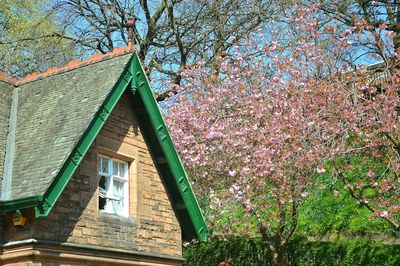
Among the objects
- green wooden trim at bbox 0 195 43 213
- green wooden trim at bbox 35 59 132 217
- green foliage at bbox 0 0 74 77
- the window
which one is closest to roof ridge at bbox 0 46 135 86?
green wooden trim at bbox 35 59 132 217

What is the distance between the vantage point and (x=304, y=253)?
1823 cm

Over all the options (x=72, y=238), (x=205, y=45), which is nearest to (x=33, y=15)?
(x=205, y=45)

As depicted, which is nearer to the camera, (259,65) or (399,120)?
A: (399,120)

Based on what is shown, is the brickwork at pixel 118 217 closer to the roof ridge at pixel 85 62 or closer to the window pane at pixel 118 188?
the window pane at pixel 118 188

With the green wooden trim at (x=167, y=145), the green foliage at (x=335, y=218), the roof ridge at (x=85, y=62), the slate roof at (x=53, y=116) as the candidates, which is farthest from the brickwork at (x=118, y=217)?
the green foliage at (x=335, y=218)

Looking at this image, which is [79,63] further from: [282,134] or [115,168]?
[282,134]

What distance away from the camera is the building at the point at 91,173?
10.3 m

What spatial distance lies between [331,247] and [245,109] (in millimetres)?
4513

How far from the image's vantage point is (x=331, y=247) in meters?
17.7

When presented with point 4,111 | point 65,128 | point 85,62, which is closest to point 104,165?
point 65,128

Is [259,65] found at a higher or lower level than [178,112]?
higher

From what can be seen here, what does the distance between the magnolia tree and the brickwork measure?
3.50 m

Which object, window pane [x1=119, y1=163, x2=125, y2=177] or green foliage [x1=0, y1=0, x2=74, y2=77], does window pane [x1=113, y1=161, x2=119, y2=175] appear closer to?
window pane [x1=119, y1=163, x2=125, y2=177]

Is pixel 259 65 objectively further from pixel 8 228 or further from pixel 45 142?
pixel 8 228
